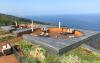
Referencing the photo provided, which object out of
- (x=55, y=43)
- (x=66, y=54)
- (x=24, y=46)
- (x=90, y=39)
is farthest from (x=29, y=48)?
(x=90, y=39)

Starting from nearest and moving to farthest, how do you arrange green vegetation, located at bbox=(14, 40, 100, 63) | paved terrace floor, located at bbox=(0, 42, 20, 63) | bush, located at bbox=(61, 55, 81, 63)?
bush, located at bbox=(61, 55, 81, 63), green vegetation, located at bbox=(14, 40, 100, 63), paved terrace floor, located at bbox=(0, 42, 20, 63)

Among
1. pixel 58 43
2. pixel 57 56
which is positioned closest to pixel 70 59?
pixel 57 56

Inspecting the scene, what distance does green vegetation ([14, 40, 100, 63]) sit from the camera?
1085 cm

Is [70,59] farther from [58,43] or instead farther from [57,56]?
[58,43]

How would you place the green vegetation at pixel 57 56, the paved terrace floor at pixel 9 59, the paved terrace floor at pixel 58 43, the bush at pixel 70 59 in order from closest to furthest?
the bush at pixel 70 59 < the green vegetation at pixel 57 56 < the paved terrace floor at pixel 9 59 < the paved terrace floor at pixel 58 43

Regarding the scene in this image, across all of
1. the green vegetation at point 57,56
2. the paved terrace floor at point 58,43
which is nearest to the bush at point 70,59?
the green vegetation at point 57,56

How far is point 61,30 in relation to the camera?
18938 mm

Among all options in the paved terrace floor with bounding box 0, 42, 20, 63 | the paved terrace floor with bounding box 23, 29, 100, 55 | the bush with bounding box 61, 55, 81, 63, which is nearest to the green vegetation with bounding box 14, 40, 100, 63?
the bush with bounding box 61, 55, 81, 63

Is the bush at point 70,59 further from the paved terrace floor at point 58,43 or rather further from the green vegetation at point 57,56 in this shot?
the paved terrace floor at point 58,43

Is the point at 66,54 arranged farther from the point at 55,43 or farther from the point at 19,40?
the point at 19,40

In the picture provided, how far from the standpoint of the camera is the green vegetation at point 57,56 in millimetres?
10855

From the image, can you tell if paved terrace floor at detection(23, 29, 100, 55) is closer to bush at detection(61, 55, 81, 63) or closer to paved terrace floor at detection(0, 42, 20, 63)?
bush at detection(61, 55, 81, 63)

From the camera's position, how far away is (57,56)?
37.1ft

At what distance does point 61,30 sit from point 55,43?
646 centimetres
